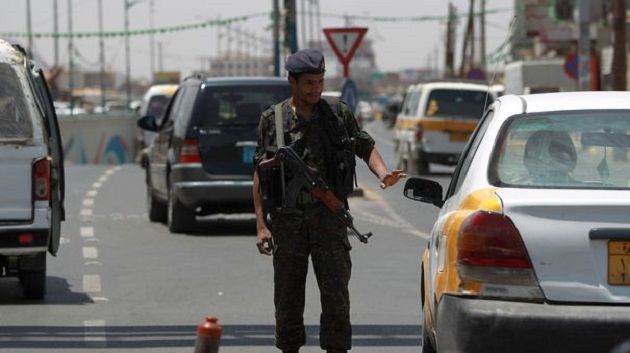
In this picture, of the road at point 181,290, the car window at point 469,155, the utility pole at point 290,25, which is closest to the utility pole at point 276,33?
the utility pole at point 290,25

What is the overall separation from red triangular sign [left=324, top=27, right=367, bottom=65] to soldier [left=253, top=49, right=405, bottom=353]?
64.2ft

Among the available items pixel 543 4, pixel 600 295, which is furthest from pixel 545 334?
pixel 543 4

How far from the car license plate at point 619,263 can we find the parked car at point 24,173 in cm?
595

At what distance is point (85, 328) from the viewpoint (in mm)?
10656

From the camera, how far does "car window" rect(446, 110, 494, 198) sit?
7619 millimetres

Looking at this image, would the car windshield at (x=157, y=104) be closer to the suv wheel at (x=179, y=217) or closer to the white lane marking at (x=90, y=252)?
the suv wheel at (x=179, y=217)

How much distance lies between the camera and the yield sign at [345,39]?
90.3 feet

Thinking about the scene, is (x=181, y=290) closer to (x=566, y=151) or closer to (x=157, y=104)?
(x=566, y=151)

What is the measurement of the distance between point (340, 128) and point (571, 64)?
34.2 meters

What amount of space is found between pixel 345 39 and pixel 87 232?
9969 millimetres

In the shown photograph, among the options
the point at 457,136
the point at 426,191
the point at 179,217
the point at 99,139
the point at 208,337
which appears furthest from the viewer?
the point at 99,139

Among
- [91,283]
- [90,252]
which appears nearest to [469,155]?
[91,283]

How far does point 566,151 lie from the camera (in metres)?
7.10

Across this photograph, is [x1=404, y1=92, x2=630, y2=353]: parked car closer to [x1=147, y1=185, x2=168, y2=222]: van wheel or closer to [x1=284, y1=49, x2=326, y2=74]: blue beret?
[x1=284, y1=49, x2=326, y2=74]: blue beret
